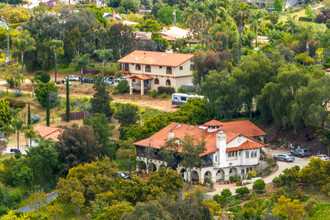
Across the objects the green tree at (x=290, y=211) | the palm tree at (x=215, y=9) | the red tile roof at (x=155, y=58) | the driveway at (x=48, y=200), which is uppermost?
the palm tree at (x=215, y=9)

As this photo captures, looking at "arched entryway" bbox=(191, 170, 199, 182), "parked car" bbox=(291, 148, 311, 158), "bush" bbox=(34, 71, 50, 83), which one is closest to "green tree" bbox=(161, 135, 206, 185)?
"arched entryway" bbox=(191, 170, 199, 182)

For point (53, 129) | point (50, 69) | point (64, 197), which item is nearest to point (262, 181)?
point (64, 197)

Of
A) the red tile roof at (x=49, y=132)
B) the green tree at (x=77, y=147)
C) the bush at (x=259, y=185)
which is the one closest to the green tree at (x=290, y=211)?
the bush at (x=259, y=185)

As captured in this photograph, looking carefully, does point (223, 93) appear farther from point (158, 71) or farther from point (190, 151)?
point (158, 71)

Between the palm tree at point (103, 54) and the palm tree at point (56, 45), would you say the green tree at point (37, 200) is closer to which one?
the palm tree at point (103, 54)

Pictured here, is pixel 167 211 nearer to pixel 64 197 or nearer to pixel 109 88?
pixel 64 197

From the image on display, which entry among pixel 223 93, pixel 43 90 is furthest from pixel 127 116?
pixel 43 90

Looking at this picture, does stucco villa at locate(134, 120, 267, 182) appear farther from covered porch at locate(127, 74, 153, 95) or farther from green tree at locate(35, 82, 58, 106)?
green tree at locate(35, 82, 58, 106)
